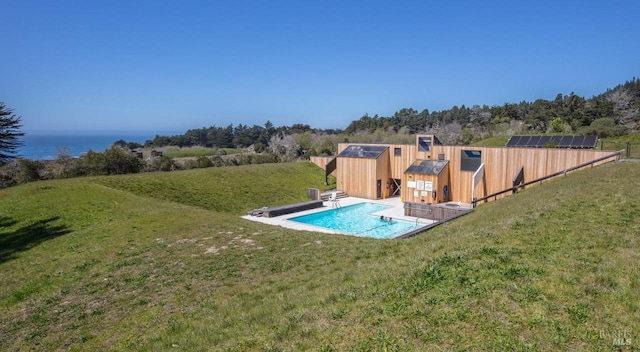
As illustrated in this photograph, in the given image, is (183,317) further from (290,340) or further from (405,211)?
(405,211)

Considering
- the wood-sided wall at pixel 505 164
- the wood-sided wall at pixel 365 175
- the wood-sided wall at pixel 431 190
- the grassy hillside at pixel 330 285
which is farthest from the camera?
the wood-sided wall at pixel 365 175

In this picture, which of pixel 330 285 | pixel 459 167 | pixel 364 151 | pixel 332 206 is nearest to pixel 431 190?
pixel 459 167

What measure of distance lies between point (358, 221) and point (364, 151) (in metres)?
7.86

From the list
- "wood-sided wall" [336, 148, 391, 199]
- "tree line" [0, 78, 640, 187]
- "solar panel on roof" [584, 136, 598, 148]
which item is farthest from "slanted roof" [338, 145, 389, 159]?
"solar panel on roof" [584, 136, 598, 148]

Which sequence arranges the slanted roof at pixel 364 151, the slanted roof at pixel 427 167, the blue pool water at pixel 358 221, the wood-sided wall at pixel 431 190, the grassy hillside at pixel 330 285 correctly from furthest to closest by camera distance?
the slanted roof at pixel 364 151, the slanted roof at pixel 427 167, the wood-sided wall at pixel 431 190, the blue pool water at pixel 358 221, the grassy hillside at pixel 330 285

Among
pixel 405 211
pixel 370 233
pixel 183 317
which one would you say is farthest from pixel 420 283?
pixel 405 211

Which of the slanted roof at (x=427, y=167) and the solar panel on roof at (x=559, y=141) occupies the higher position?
the solar panel on roof at (x=559, y=141)

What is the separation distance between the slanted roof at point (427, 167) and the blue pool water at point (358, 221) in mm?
3059

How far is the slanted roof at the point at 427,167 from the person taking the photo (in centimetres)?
2234

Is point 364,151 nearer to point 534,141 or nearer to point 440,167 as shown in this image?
point 440,167

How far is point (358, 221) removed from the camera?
19.7 m

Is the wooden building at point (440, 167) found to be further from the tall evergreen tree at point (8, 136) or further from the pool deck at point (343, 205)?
the tall evergreen tree at point (8, 136)

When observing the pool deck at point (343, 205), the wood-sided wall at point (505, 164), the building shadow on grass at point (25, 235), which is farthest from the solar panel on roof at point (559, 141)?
the building shadow on grass at point (25, 235)

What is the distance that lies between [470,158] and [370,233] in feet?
32.7
